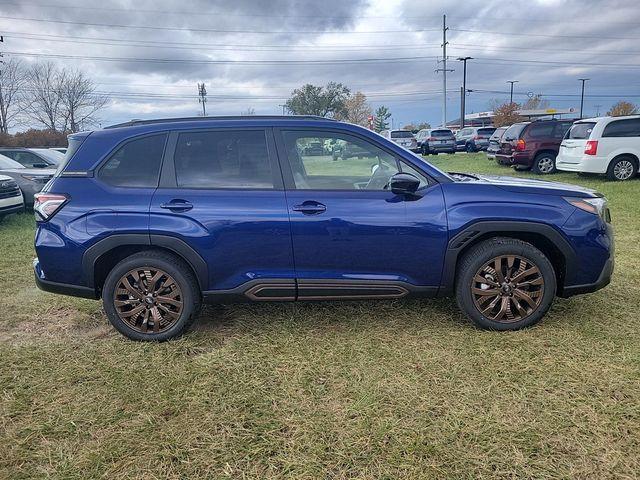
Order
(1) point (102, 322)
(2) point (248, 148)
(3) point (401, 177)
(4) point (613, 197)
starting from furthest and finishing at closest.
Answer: (4) point (613, 197) < (1) point (102, 322) < (2) point (248, 148) < (3) point (401, 177)

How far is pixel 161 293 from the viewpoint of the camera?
3539mm

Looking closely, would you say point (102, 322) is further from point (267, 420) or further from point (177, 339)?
point (267, 420)

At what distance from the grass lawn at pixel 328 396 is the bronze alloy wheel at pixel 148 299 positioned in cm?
19

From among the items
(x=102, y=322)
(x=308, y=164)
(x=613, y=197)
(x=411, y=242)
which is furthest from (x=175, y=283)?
(x=613, y=197)

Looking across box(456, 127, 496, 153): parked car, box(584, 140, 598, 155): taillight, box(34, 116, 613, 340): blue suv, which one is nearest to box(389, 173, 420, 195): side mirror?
box(34, 116, 613, 340): blue suv

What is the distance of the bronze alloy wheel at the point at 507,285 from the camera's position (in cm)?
349

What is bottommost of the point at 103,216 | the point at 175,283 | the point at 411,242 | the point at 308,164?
the point at 175,283

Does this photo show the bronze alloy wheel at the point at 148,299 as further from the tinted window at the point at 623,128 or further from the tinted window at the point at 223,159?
the tinted window at the point at 623,128

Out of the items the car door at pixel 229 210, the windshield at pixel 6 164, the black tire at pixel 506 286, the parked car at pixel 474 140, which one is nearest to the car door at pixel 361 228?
the car door at pixel 229 210

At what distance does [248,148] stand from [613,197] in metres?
8.66

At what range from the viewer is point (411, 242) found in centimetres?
341

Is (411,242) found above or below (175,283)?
above

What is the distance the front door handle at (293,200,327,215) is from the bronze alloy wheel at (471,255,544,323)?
1.27 m

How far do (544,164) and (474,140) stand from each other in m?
15.0
